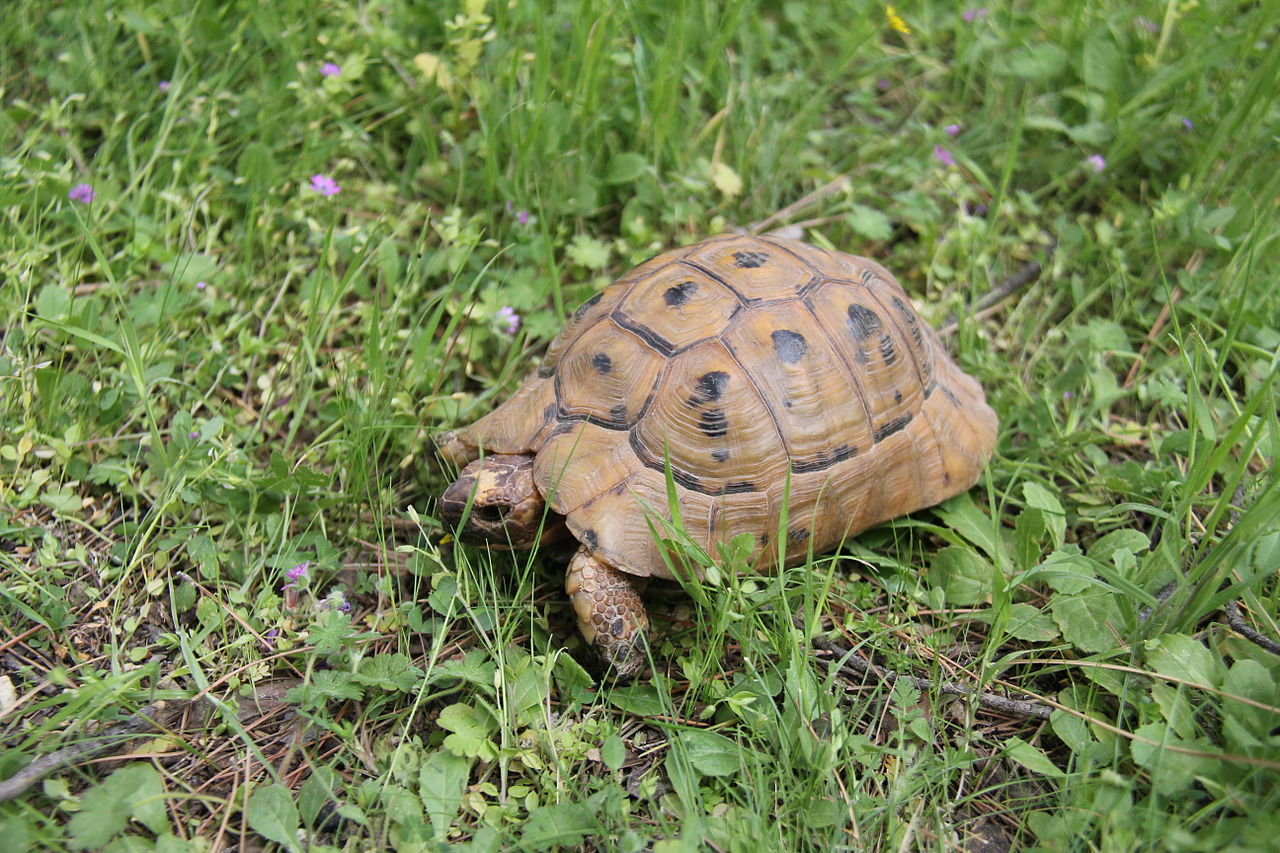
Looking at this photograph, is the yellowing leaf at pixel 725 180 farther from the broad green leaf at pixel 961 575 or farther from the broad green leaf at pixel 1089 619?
the broad green leaf at pixel 1089 619

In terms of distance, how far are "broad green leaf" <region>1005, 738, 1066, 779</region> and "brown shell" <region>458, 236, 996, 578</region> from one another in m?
0.71

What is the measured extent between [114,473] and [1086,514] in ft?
9.71

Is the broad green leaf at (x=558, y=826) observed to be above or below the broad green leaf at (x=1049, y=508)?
below

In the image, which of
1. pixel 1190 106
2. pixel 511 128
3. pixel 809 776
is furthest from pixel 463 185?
pixel 1190 106

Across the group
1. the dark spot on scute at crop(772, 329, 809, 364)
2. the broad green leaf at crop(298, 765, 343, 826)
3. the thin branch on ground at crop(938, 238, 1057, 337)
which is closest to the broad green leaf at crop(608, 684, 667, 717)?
the broad green leaf at crop(298, 765, 343, 826)

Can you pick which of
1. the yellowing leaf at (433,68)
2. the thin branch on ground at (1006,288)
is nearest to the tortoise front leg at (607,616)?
the thin branch on ground at (1006,288)

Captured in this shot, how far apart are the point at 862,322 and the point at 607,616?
1154 mm

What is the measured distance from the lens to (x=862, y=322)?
2627 mm

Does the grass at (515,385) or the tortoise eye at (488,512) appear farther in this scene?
the tortoise eye at (488,512)

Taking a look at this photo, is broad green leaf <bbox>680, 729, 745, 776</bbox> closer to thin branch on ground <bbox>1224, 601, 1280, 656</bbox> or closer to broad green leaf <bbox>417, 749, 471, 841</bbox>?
broad green leaf <bbox>417, 749, 471, 841</bbox>

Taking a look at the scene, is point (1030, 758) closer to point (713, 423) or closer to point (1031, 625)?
point (1031, 625)

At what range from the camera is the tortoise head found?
7.88ft

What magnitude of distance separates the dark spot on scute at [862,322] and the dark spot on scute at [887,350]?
42mm

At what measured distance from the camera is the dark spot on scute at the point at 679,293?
253cm
